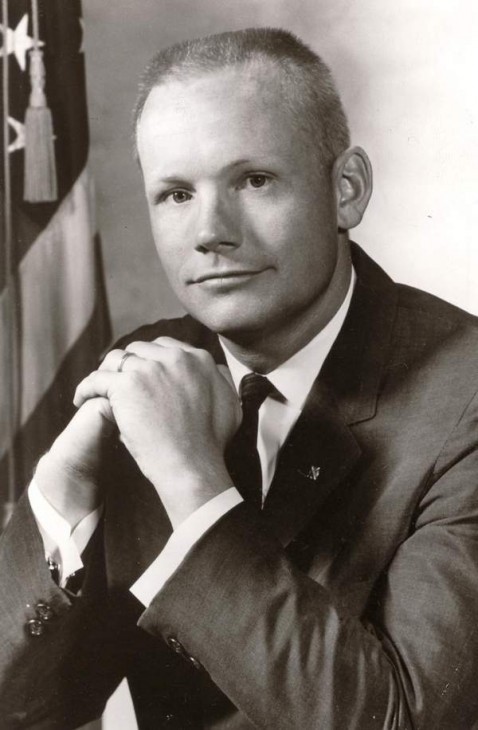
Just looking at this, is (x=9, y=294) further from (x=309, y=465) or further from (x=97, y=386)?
(x=309, y=465)

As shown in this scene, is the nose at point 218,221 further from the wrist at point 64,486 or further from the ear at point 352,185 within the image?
the wrist at point 64,486

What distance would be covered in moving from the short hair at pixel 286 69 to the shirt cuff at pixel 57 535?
2.64 ft

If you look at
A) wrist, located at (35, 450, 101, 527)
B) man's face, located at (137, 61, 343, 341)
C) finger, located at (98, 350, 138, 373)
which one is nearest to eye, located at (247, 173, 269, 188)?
man's face, located at (137, 61, 343, 341)

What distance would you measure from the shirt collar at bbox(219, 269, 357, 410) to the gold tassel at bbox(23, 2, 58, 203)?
769 millimetres

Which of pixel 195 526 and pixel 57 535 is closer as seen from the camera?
pixel 195 526

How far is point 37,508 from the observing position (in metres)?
1.65

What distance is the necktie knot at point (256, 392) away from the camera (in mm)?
1685

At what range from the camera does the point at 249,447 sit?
64.0 inches

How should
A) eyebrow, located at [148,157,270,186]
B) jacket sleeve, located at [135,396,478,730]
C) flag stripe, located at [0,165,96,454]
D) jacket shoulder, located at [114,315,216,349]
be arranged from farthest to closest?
flag stripe, located at [0,165,96,454] → jacket shoulder, located at [114,315,216,349] → eyebrow, located at [148,157,270,186] → jacket sleeve, located at [135,396,478,730]

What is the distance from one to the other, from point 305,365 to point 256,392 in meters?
0.11

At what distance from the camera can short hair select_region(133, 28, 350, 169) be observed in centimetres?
155

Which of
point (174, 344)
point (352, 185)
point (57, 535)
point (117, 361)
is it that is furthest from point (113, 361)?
point (352, 185)

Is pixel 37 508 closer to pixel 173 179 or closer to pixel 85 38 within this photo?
pixel 173 179

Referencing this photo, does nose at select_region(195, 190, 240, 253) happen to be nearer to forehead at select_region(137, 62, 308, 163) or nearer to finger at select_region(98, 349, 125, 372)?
Result: forehead at select_region(137, 62, 308, 163)
